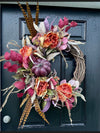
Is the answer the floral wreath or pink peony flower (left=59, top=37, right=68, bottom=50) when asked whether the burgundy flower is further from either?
pink peony flower (left=59, top=37, right=68, bottom=50)

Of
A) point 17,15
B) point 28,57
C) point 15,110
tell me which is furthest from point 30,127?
point 17,15

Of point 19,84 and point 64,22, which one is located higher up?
point 64,22

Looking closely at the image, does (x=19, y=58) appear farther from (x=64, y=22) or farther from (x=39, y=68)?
(x=64, y=22)

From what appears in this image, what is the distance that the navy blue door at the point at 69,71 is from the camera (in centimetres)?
94

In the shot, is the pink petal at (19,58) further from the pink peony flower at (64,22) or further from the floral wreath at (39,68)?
the pink peony flower at (64,22)

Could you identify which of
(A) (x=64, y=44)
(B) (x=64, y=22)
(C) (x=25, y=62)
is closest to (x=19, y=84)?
(C) (x=25, y=62)

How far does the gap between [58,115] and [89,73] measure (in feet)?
1.24

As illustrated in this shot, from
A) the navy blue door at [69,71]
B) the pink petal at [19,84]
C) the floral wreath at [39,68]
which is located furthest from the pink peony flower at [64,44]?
the pink petal at [19,84]

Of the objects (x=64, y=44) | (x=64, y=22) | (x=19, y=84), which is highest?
(x=64, y=22)

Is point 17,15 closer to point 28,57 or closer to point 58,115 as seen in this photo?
point 28,57

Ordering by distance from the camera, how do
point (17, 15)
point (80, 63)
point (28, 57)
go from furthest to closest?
1. point (17, 15)
2. point (80, 63)
3. point (28, 57)

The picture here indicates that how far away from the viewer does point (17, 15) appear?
3.08 ft

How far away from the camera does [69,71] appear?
954 mm

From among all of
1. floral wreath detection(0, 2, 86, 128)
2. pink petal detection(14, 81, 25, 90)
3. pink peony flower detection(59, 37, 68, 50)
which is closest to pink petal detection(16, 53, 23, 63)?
floral wreath detection(0, 2, 86, 128)
